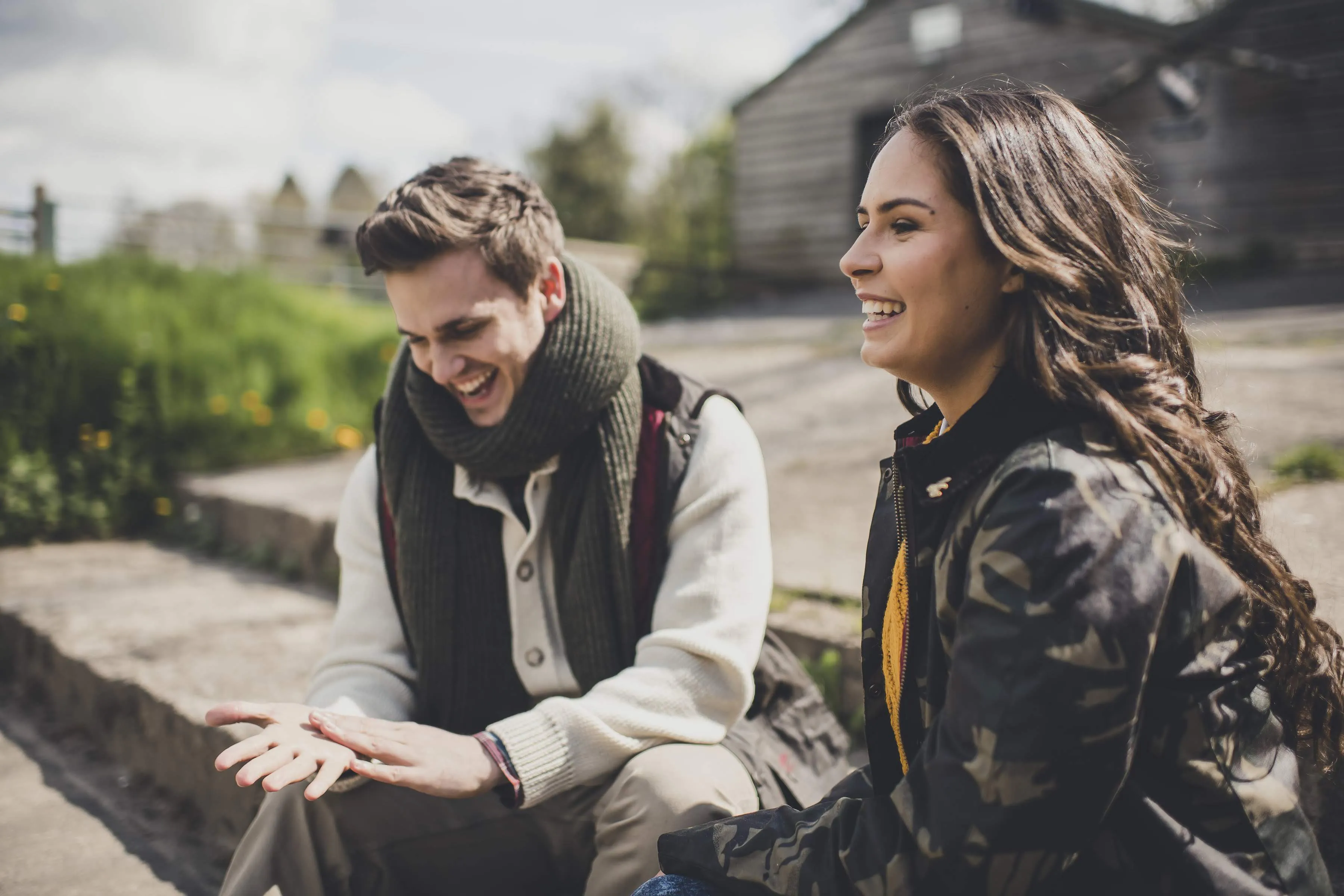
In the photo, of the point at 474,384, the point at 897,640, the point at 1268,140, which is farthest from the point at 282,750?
the point at 1268,140

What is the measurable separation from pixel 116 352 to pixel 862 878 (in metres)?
4.67

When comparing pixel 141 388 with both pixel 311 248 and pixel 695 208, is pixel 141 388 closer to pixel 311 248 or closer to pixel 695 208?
pixel 311 248

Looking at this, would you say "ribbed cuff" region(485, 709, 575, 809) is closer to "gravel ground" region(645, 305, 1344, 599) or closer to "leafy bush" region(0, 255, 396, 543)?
"gravel ground" region(645, 305, 1344, 599)

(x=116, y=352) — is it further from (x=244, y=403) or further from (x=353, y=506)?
(x=353, y=506)

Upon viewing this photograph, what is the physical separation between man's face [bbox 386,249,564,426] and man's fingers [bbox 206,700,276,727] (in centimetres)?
63

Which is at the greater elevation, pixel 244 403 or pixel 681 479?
pixel 681 479

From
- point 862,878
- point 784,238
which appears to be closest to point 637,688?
point 862,878

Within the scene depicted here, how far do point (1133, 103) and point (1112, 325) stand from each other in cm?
Result: 1325

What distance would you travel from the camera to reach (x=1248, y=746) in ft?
3.32

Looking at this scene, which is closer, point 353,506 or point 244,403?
point 353,506

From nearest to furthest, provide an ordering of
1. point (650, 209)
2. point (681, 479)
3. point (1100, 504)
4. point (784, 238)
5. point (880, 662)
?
point (1100, 504) → point (880, 662) → point (681, 479) → point (784, 238) → point (650, 209)

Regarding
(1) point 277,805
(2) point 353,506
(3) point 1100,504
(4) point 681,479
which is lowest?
(1) point 277,805

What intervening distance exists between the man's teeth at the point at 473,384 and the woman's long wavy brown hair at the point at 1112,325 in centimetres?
100

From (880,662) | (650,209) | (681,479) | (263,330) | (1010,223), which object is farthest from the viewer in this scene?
(650,209)
